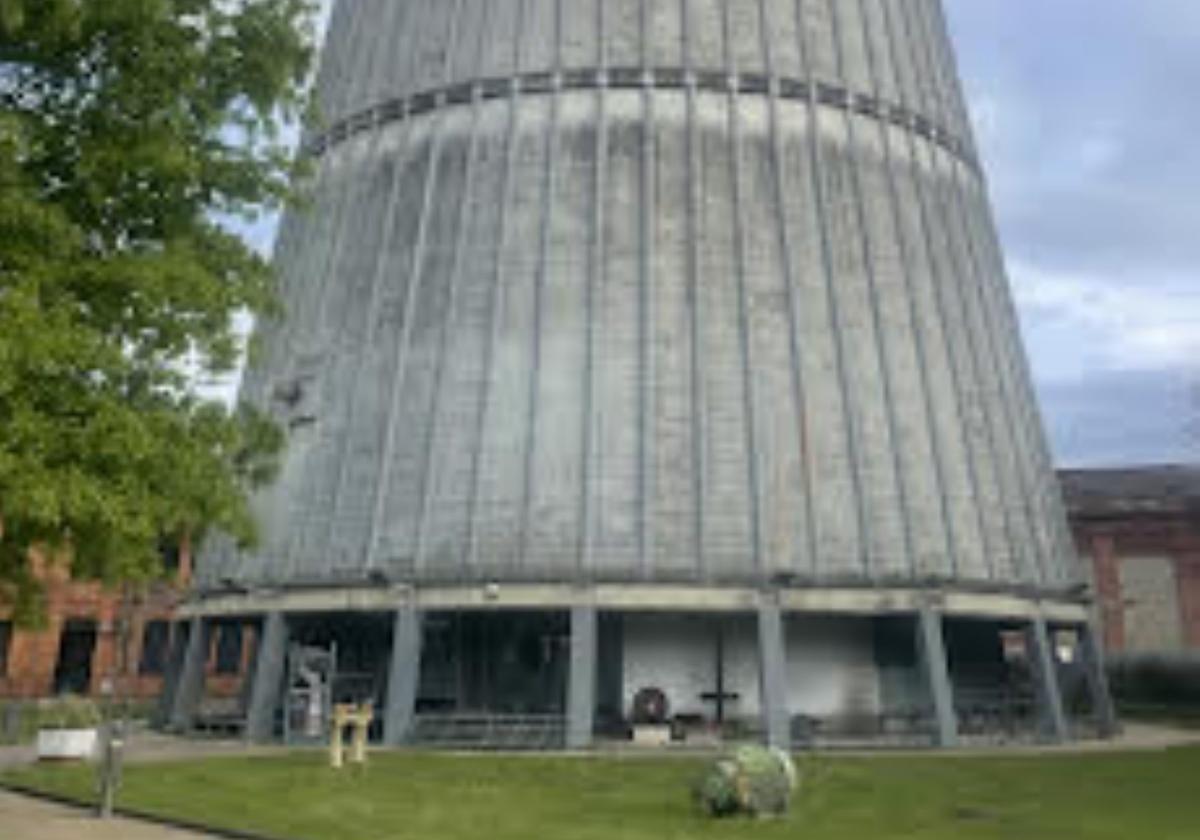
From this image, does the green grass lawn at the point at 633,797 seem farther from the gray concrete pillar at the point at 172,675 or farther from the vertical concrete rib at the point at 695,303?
the gray concrete pillar at the point at 172,675

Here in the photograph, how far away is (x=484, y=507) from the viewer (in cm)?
3059

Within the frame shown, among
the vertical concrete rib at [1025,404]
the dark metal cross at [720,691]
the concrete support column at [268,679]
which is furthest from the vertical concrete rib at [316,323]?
the vertical concrete rib at [1025,404]

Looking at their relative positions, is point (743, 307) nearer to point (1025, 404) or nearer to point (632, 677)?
point (632, 677)

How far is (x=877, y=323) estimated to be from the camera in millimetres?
33625

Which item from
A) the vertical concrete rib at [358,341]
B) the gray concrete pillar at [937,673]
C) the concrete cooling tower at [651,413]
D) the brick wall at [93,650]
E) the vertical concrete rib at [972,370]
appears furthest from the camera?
the brick wall at [93,650]

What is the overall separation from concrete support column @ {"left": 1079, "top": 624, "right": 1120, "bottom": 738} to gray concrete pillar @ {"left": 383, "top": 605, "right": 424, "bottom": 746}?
67.0 feet

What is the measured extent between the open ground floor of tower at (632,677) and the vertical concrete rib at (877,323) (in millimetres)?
2924

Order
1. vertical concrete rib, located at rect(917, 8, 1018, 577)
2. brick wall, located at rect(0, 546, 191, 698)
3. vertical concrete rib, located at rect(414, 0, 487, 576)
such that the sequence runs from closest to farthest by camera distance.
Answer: vertical concrete rib, located at rect(414, 0, 487, 576), vertical concrete rib, located at rect(917, 8, 1018, 577), brick wall, located at rect(0, 546, 191, 698)

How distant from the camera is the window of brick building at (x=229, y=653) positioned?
5912 centimetres

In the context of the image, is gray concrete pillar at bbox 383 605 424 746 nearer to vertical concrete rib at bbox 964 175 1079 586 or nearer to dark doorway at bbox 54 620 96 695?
vertical concrete rib at bbox 964 175 1079 586

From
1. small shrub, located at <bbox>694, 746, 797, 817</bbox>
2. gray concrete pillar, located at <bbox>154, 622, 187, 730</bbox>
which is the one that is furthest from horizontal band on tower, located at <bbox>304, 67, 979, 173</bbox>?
small shrub, located at <bbox>694, 746, 797, 817</bbox>

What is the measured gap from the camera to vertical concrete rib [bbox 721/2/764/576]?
98.8ft

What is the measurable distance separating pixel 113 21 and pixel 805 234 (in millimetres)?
25955

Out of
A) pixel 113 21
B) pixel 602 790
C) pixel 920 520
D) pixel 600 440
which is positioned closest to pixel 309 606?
pixel 600 440
